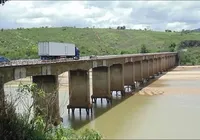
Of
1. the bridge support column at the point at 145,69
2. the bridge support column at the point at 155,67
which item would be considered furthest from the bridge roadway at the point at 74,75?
the bridge support column at the point at 155,67

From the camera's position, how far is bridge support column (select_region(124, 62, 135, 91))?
67.7 m

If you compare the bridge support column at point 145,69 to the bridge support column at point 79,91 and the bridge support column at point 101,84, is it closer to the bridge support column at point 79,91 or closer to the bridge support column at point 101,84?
the bridge support column at point 101,84

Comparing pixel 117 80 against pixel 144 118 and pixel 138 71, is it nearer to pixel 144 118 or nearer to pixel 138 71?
pixel 138 71

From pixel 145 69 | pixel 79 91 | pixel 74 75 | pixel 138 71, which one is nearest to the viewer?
pixel 79 91

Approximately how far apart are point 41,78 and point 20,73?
19.0 ft

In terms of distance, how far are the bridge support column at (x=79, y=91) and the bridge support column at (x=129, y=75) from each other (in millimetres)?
24383

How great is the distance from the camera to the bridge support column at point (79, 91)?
1686 inches

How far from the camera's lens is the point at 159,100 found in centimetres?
5328

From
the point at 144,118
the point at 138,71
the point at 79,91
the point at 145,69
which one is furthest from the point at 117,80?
the point at 145,69

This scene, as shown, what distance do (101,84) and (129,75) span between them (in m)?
18.1

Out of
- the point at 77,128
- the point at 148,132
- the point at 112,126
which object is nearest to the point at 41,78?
the point at 77,128

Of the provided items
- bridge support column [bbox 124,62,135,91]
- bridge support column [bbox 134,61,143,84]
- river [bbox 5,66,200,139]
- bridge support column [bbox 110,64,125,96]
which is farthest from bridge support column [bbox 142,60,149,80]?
river [bbox 5,66,200,139]

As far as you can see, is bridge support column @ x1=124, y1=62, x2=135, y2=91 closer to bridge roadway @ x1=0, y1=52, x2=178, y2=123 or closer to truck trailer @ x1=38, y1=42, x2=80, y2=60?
bridge roadway @ x1=0, y1=52, x2=178, y2=123

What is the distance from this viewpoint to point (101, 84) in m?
51.9
